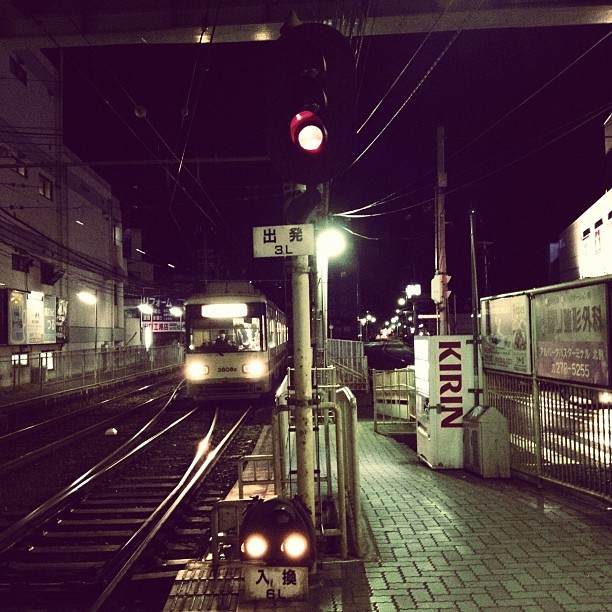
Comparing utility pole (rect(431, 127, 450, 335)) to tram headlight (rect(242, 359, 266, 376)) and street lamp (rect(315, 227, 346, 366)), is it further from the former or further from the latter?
tram headlight (rect(242, 359, 266, 376))

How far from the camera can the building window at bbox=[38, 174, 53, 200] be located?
2717cm

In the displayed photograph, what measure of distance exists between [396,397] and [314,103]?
10.2m

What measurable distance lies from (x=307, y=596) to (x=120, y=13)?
28.5ft

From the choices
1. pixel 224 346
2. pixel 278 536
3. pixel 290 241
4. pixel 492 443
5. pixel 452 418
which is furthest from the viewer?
pixel 224 346

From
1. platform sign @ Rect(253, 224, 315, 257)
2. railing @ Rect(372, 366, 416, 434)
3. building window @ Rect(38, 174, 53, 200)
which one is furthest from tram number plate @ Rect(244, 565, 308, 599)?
building window @ Rect(38, 174, 53, 200)

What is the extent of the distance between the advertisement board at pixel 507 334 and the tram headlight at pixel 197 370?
10468 millimetres

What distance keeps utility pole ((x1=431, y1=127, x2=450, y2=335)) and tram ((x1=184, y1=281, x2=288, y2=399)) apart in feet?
17.9

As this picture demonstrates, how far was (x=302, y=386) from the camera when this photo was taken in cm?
433

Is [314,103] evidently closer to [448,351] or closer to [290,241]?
[290,241]

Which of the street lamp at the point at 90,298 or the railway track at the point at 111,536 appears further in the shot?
the street lamp at the point at 90,298

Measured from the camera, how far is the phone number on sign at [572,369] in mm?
6117

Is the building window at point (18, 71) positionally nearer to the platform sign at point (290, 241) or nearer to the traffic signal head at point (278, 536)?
the platform sign at point (290, 241)

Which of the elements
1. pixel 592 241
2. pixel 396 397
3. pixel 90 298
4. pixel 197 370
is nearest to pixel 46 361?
pixel 197 370

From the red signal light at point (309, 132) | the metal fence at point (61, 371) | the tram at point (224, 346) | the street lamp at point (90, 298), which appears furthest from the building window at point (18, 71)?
the red signal light at point (309, 132)
